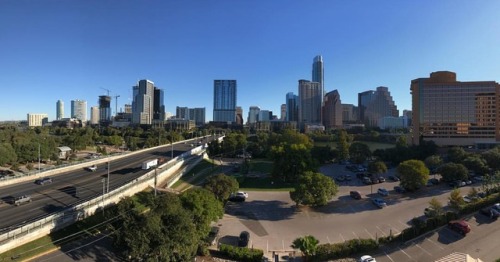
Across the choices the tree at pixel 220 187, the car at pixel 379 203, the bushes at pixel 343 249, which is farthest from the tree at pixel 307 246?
the car at pixel 379 203

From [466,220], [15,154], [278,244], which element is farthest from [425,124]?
[15,154]

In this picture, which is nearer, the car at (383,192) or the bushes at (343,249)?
the bushes at (343,249)

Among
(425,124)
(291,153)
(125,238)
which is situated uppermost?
(425,124)

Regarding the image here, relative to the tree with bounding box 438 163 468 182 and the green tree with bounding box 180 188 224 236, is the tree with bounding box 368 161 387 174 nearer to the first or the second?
the tree with bounding box 438 163 468 182

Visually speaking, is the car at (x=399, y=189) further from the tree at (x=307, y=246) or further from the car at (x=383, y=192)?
the tree at (x=307, y=246)

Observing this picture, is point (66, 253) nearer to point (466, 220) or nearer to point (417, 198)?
point (466, 220)
